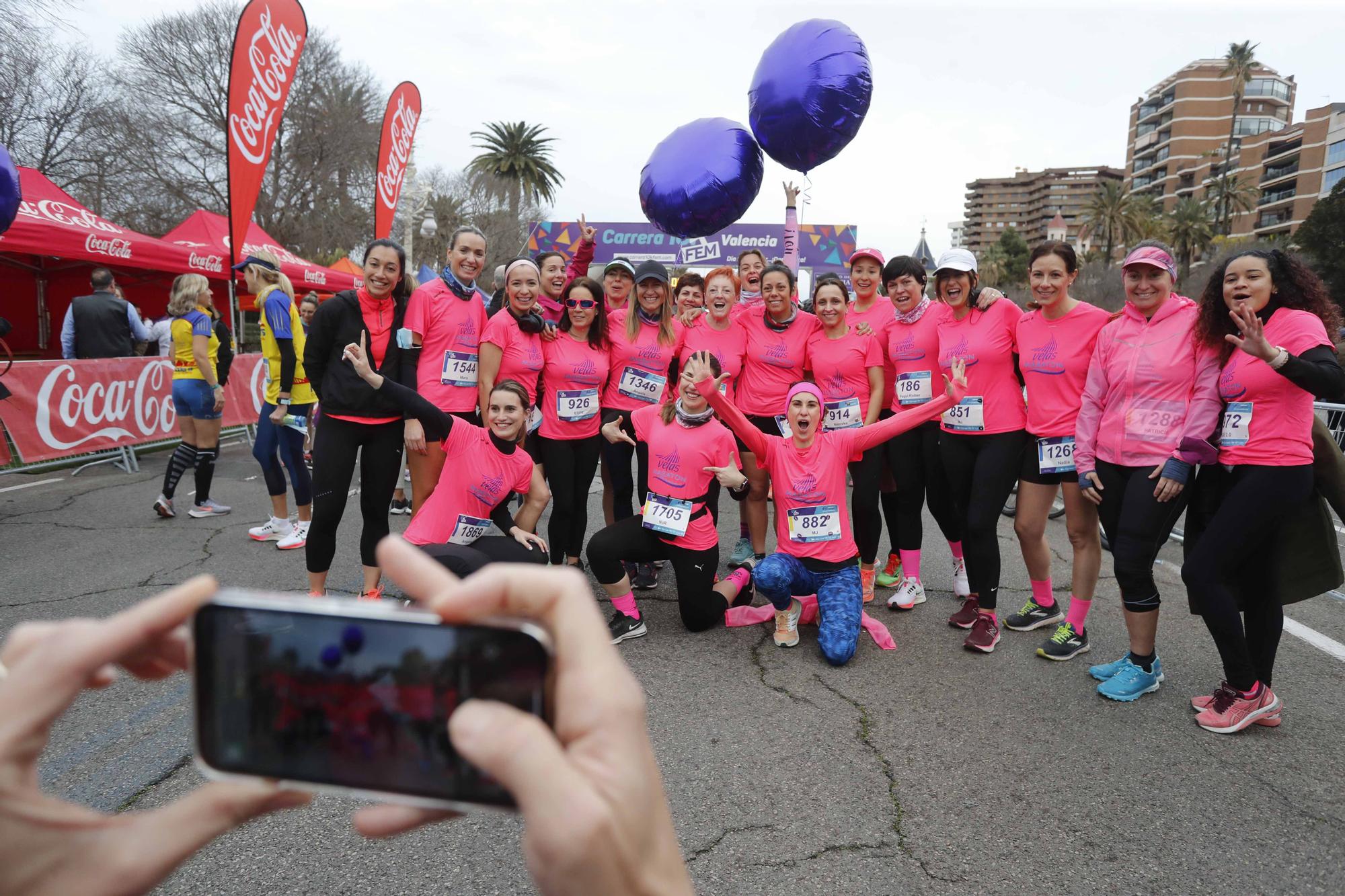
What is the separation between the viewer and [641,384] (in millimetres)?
4996

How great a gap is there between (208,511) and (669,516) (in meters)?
4.41

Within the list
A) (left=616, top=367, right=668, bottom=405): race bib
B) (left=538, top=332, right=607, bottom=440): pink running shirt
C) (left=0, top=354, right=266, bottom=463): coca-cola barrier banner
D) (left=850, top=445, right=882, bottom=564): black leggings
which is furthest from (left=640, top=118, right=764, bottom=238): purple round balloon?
(left=0, top=354, right=266, bottom=463): coca-cola barrier banner

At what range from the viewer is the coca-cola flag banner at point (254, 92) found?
795cm

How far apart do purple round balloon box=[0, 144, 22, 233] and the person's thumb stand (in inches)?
233

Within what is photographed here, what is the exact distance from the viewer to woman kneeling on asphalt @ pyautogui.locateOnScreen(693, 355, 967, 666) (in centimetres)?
398

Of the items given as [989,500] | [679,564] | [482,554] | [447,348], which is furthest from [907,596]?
[447,348]

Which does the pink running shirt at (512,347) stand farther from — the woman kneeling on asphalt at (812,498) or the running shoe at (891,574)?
the running shoe at (891,574)

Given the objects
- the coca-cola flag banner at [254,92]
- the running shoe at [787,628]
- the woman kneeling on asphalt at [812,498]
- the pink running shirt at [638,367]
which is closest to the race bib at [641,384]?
the pink running shirt at [638,367]

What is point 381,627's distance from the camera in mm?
722

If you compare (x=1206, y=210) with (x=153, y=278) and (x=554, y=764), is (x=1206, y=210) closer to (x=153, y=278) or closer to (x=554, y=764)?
(x=153, y=278)

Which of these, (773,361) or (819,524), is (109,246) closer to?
(773,361)

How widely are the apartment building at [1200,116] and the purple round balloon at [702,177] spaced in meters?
95.6

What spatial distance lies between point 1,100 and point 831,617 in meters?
23.8

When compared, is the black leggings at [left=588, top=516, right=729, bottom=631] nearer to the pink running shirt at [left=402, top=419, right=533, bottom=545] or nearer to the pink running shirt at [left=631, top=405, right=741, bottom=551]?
the pink running shirt at [left=631, top=405, right=741, bottom=551]
